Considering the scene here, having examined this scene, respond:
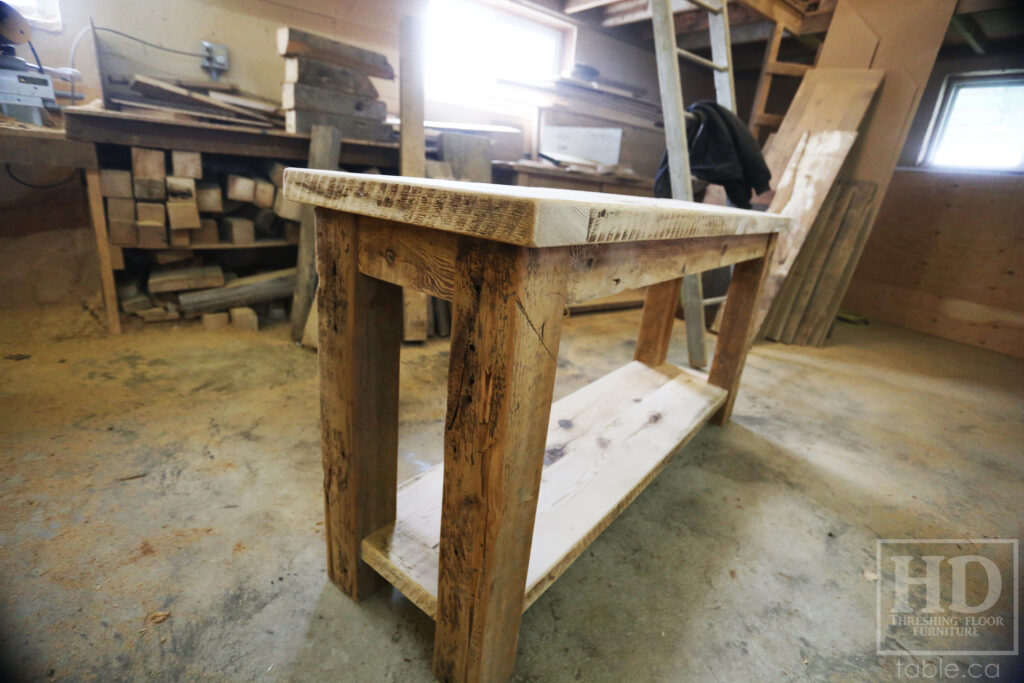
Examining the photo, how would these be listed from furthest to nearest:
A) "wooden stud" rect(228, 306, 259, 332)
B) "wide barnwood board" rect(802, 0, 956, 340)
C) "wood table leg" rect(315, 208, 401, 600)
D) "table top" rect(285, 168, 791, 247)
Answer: "wide barnwood board" rect(802, 0, 956, 340)
"wooden stud" rect(228, 306, 259, 332)
"wood table leg" rect(315, 208, 401, 600)
"table top" rect(285, 168, 791, 247)

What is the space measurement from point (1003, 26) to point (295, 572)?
6.41 m

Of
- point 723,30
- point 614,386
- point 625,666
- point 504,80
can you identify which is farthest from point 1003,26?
point 625,666

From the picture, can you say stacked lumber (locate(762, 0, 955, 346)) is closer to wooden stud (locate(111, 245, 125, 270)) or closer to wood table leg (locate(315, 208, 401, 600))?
wood table leg (locate(315, 208, 401, 600))

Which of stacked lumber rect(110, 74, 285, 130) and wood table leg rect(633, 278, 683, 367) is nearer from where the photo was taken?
wood table leg rect(633, 278, 683, 367)

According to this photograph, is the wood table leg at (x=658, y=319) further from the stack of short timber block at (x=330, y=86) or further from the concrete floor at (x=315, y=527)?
the stack of short timber block at (x=330, y=86)

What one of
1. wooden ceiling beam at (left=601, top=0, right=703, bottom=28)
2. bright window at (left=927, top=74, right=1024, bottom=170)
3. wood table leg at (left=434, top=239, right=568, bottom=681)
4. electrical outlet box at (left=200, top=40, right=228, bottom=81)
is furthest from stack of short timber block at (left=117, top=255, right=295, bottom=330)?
bright window at (left=927, top=74, right=1024, bottom=170)

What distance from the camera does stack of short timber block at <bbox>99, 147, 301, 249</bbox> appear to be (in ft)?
7.97

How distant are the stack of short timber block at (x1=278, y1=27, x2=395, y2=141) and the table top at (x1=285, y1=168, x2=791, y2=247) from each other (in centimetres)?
226

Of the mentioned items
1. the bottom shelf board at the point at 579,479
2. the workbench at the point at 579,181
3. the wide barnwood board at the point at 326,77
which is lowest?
the bottom shelf board at the point at 579,479

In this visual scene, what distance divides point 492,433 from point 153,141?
2775mm

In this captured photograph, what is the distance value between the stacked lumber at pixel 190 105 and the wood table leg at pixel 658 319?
253cm

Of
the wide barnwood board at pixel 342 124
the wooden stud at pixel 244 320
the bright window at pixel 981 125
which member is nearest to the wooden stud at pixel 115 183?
the wooden stud at pixel 244 320

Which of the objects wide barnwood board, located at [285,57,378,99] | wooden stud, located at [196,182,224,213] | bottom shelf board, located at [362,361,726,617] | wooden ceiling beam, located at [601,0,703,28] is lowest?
bottom shelf board, located at [362,361,726,617]

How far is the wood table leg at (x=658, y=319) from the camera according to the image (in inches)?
89.7
